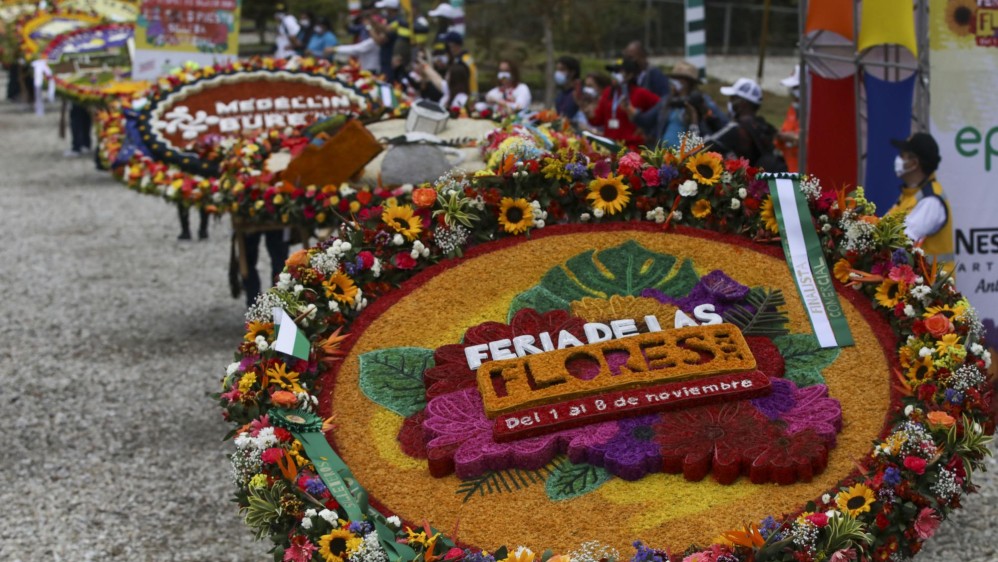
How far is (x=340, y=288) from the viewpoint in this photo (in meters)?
4.84

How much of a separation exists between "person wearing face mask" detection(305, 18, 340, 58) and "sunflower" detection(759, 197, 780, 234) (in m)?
12.5

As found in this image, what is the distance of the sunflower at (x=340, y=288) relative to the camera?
479 centimetres

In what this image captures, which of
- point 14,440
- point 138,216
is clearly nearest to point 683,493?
point 14,440

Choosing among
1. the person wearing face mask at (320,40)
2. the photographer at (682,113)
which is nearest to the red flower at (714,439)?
the photographer at (682,113)

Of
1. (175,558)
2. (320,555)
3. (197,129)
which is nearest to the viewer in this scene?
(320,555)

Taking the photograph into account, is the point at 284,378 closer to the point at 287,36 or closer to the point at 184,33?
the point at 184,33

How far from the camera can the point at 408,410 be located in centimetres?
444

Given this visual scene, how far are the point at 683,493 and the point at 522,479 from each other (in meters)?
0.49

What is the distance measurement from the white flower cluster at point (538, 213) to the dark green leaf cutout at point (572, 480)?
48.3 inches

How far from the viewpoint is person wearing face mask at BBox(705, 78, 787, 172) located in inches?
343

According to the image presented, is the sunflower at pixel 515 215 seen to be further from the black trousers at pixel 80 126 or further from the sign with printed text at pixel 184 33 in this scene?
the black trousers at pixel 80 126

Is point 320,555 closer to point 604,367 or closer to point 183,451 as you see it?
point 604,367

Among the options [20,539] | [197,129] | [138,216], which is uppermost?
[197,129]

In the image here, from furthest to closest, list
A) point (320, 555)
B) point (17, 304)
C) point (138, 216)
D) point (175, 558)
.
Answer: point (138, 216) → point (17, 304) → point (175, 558) → point (320, 555)
